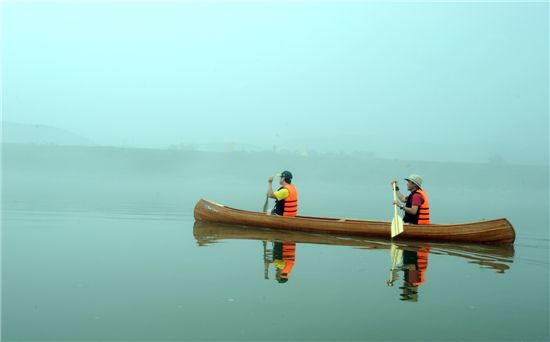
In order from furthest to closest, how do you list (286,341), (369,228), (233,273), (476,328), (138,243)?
(369,228) → (138,243) → (233,273) → (476,328) → (286,341)

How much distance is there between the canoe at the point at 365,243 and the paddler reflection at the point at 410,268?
0.32m

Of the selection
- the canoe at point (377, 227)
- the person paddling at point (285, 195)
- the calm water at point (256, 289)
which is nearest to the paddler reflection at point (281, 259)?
the calm water at point (256, 289)

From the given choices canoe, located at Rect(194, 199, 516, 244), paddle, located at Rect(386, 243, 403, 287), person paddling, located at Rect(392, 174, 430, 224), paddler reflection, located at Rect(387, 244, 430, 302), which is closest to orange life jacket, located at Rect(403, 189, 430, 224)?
person paddling, located at Rect(392, 174, 430, 224)

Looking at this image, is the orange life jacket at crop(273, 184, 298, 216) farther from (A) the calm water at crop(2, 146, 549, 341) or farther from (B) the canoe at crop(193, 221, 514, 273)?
(A) the calm water at crop(2, 146, 549, 341)

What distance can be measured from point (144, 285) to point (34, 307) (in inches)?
67.9

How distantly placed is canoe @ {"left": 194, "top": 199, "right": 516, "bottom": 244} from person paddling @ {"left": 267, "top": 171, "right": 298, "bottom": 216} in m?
0.26

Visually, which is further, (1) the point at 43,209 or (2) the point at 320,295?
(1) the point at 43,209

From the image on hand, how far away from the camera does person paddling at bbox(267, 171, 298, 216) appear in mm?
13414

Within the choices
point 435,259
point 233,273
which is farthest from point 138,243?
point 435,259

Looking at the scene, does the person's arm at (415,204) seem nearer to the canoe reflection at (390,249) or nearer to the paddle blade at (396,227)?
the paddle blade at (396,227)

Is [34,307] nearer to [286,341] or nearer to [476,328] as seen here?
[286,341]

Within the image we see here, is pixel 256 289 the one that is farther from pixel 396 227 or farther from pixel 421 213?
pixel 421 213

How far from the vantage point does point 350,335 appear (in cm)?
593

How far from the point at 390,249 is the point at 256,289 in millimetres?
5099
